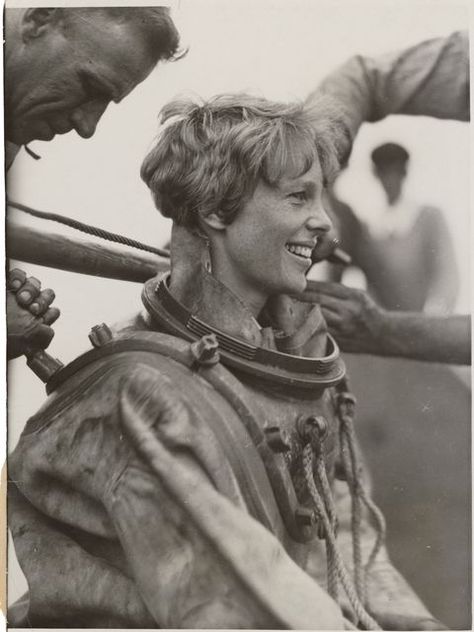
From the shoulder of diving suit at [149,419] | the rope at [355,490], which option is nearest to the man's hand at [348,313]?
the rope at [355,490]

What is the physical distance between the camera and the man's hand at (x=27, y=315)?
263 centimetres

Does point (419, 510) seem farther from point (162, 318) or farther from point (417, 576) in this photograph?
point (162, 318)

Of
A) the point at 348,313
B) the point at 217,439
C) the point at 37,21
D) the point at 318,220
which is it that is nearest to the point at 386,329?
the point at 348,313

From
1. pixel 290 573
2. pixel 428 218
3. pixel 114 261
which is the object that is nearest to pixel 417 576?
pixel 290 573

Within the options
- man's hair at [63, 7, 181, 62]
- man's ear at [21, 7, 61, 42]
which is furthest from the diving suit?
man's ear at [21, 7, 61, 42]

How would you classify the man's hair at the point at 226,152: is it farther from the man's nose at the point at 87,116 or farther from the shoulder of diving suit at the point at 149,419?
the shoulder of diving suit at the point at 149,419

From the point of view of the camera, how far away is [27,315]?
2.64 meters

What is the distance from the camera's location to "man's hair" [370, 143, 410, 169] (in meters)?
2.70

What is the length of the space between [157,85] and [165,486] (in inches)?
42.3

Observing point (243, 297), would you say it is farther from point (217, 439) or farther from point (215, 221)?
point (217, 439)

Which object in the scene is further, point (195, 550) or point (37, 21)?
point (37, 21)

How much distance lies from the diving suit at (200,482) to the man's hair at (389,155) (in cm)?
45

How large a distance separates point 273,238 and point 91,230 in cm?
50

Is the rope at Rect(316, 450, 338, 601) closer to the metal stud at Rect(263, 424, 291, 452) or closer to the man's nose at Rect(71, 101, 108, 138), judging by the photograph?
the metal stud at Rect(263, 424, 291, 452)
